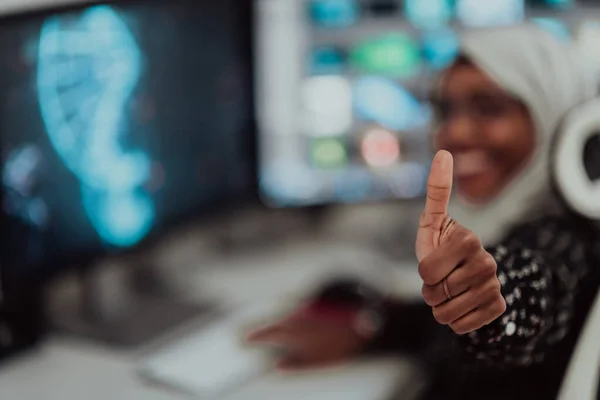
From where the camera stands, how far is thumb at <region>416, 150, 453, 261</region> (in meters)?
0.79

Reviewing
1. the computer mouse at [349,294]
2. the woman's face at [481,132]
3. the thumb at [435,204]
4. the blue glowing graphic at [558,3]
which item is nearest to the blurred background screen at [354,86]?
the blue glowing graphic at [558,3]

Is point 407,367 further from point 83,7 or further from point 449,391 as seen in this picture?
point 83,7

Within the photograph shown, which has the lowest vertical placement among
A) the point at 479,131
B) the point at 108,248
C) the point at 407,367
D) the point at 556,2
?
the point at 407,367

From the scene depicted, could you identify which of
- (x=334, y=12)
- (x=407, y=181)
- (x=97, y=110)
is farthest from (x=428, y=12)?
(x=97, y=110)

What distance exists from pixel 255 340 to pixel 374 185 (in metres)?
0.48

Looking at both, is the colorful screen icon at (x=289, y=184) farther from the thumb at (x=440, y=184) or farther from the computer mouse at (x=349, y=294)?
the thumb at (x=440, y=184)

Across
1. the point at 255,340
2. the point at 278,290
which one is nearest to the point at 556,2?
the point at 278,290

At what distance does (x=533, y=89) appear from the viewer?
3.62 ft

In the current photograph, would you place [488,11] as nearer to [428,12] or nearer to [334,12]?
[428,12]

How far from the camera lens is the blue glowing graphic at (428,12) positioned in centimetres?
158

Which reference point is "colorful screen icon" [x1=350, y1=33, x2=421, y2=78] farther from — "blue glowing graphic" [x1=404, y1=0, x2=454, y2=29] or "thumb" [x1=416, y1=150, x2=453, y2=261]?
"thumb" [x1=416, y1=150, x2=453, y2=261]

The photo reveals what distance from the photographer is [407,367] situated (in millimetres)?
1272

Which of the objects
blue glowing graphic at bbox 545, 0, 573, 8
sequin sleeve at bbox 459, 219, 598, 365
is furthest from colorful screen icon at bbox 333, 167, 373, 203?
sequin sleeve at bbox 459, 219, 598, 365

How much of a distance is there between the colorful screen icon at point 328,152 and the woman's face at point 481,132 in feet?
1.37
